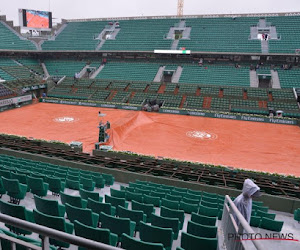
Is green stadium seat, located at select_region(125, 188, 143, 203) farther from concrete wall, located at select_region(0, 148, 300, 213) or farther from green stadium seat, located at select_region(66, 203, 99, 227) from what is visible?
concrete wall, located at select_region(0, 148, 300, 213)

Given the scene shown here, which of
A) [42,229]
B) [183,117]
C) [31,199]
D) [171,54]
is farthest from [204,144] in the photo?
[171,54]

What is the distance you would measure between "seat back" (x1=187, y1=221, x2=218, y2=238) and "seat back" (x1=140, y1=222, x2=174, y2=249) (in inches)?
29.3

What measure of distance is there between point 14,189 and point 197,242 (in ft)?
20.8

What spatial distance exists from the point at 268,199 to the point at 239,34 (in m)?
48.1

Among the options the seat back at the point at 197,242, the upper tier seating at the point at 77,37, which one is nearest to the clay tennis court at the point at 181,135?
the seat back at the point at 197,242

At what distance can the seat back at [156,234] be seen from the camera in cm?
541

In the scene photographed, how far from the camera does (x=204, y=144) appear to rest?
2492 cm

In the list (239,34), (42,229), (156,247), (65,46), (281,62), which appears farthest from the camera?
(65,46)

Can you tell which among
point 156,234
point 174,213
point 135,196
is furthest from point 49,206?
point 174,213

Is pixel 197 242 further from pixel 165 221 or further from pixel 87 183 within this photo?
pixel 87 183

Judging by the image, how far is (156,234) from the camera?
5.46 meters

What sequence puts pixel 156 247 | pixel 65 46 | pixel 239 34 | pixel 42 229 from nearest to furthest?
pixel 42 229
pixel 156 247
pixel 239 34
pixel 65 46

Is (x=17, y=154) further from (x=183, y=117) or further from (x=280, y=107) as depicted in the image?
(x=280, y=107)

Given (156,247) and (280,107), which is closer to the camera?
(156,247)
